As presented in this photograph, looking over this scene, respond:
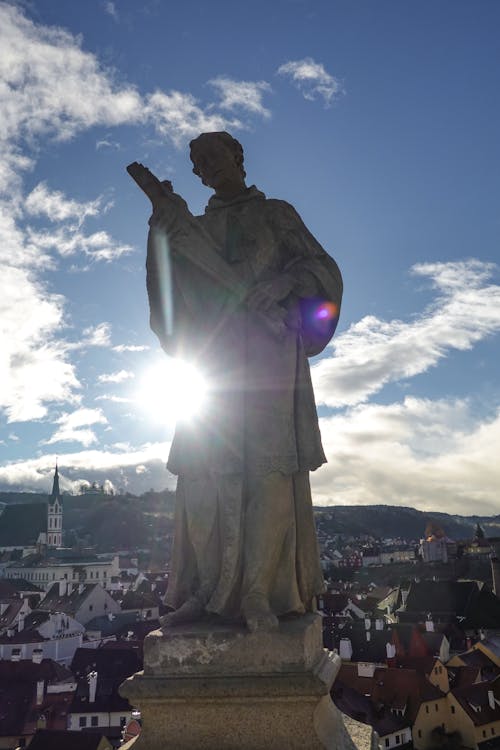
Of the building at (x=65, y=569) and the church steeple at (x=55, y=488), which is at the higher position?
the church steeple at (x=55, y=488)

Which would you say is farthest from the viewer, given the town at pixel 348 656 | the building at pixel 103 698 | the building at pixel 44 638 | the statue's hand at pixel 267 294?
the building at pixel 44 638

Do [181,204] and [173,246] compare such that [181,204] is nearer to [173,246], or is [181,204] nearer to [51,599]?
[173,246]

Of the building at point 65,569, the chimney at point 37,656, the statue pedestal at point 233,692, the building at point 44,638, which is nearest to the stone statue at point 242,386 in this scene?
the statue pedestal at point 233,692

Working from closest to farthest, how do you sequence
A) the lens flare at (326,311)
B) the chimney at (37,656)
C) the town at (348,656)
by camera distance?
the lens flare at (326,311), the town at (348,656), the chimney at (37,656)

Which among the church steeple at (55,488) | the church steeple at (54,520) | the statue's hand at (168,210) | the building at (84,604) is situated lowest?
the building at (84,604)

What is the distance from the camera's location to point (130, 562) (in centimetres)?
14788

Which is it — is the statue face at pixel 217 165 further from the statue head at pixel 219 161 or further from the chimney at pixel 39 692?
the chimney at pixel 39 692

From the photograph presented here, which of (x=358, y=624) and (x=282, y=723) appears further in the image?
(x=358, y=624)

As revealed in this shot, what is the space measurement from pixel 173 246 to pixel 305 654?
109 inches

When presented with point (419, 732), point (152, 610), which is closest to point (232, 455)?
point (419, 732)

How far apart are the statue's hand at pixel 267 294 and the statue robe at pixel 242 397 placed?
0.07m

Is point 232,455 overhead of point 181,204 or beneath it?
beneath

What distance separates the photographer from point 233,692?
4215 mm

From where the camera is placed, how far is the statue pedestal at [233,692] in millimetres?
4199
